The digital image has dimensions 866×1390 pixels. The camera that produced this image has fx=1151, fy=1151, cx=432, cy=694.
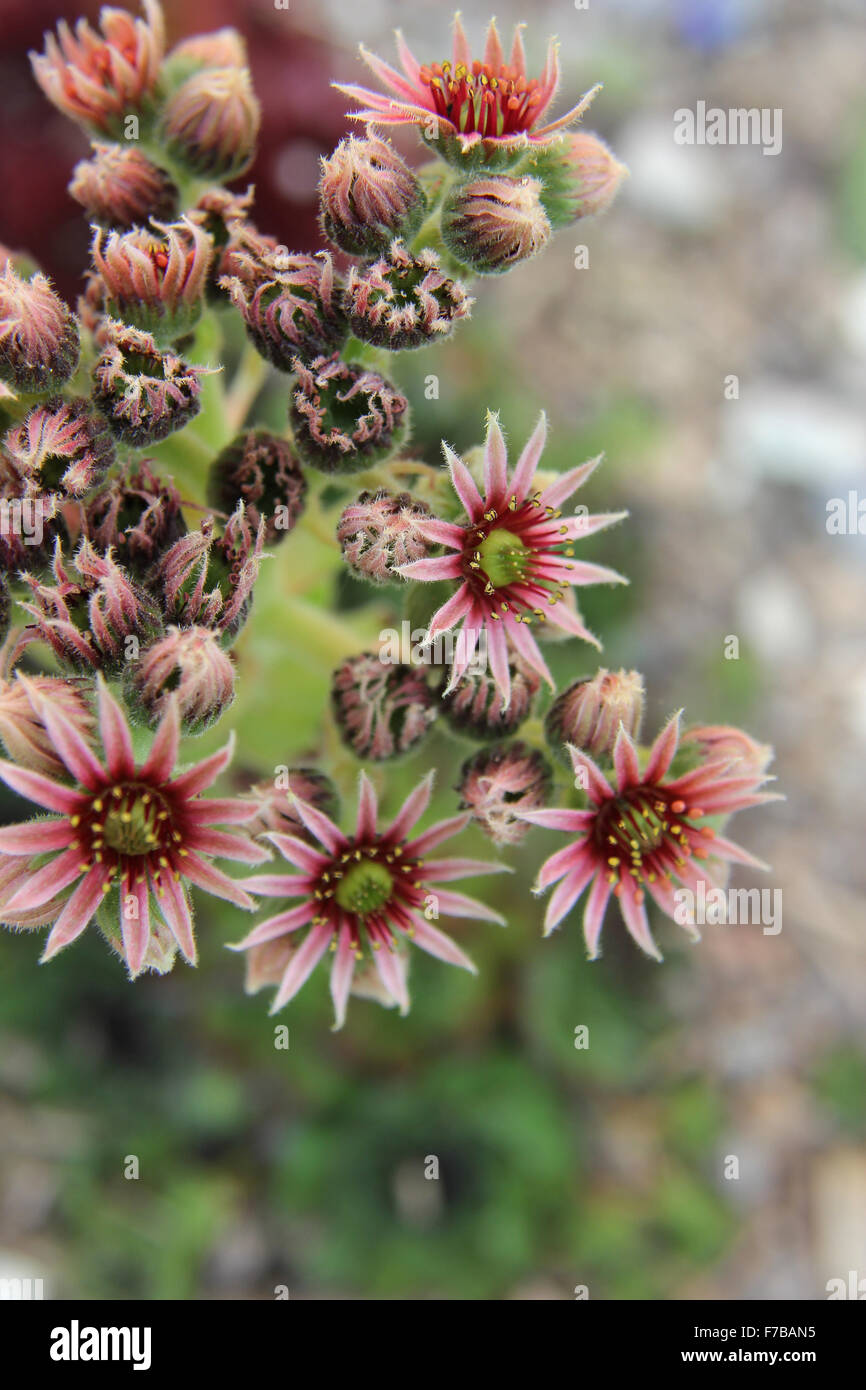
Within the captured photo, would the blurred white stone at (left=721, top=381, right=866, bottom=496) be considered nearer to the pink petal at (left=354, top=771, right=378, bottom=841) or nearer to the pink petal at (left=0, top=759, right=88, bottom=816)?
the pink petal at (left=354, top=771, right=378, bottom=841)

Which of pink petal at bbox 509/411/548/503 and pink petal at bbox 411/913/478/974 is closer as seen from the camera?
pink petal at bbox 509/411/548/503

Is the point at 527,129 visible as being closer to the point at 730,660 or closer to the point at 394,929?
the point at 394,929

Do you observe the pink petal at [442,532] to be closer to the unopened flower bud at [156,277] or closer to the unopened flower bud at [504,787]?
the unopened flower bud at [504,787]

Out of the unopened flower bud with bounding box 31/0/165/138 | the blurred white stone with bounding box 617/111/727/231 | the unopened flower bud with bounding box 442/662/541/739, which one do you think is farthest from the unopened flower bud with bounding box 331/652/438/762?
the blurred white stone with bounding box 617/111/727/231

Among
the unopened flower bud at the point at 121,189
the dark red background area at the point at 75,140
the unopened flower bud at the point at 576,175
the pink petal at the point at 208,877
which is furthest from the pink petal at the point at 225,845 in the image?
the dark red background area at the point at 75,140

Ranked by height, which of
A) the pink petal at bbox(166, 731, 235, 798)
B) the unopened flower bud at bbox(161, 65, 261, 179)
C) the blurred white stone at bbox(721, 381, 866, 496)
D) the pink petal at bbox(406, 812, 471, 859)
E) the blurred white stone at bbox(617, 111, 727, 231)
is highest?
the blurred white stone at bbox(617, 111, 727, 231)

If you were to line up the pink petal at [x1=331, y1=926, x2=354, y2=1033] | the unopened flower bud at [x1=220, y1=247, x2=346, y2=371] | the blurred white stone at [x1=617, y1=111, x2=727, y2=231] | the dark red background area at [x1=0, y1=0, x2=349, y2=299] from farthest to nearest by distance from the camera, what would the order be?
the blurred white stone at [x1=617, y1=111, x2=727, y2=231] < the dark red background area at [x1=0, y1=0, x2=349, y2=299] < the pink petal at [x1=331, y1=926, x2=354, y2=1033] < the unopened flower bud at [x1=220, y1=247, x2=346, y2=371]
